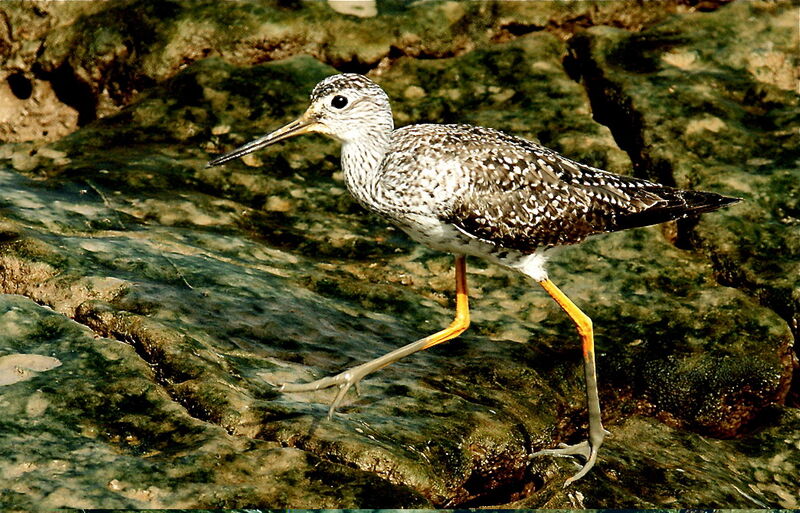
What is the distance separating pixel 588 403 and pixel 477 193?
1.47 m

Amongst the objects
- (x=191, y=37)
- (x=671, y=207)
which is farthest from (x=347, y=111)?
(x=191, y=37)

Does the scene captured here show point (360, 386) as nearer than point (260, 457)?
No

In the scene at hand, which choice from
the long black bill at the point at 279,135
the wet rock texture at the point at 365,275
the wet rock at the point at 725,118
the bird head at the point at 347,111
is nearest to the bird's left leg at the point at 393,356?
the wet rock texture at the point at 365,275

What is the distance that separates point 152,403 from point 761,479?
3748 millimetres

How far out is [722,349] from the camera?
714 centimetres

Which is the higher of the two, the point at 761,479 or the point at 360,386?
the point at 360,386

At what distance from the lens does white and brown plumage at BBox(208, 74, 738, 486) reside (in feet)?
→ 21.0


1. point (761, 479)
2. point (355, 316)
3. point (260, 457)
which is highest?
point (260, 457)

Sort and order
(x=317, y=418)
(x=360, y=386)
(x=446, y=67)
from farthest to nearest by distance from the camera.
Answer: (x=446, y=67) → (x=360, y=386) → (x=317, y=418)

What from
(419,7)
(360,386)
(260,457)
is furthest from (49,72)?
(260,457)

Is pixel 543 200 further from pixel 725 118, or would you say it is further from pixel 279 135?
pixel 725 118

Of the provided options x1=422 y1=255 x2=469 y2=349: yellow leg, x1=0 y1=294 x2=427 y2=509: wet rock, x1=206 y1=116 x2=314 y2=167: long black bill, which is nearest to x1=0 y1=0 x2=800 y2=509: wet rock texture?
x1=0 y1=294 x2=427 y2=509: wet rock

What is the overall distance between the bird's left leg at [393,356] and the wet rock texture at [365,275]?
11 cm

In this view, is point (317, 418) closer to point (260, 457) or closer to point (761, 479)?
point (260, 457)
